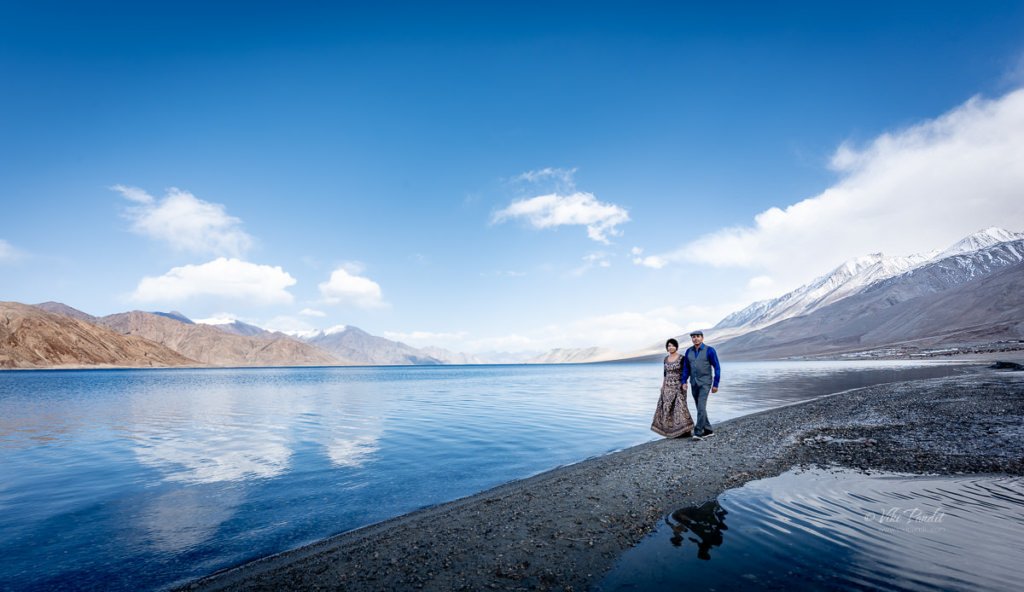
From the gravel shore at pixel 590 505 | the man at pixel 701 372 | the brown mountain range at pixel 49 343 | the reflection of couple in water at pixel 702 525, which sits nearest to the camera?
the gravel shore at pixel 590 505

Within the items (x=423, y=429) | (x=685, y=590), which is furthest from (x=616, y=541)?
(x=423, y=429)

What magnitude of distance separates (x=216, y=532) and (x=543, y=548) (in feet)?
22.8

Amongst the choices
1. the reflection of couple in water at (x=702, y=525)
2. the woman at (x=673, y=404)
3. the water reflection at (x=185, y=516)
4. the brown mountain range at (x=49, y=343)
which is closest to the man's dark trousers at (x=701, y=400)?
the woman at (x=673, y=404)

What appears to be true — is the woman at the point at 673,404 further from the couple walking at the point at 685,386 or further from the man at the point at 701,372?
the man at the point at 701,372

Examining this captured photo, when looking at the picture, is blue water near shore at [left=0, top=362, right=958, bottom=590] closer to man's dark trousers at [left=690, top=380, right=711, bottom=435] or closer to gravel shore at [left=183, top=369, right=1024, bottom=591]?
gravel shore at [left=183, top=369, right=1024, bottom=591]

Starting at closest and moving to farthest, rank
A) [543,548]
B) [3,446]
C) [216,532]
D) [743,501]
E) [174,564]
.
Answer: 1. [543,548]
2. [174,564]
3. [743,501]
4. [216,532]
5. [3,446]

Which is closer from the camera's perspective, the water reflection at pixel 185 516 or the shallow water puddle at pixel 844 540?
the shallow water puddle at pixel 844 540

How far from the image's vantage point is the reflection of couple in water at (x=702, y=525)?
6.79 meters

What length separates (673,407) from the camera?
15969 mm

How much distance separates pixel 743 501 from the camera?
340 inches

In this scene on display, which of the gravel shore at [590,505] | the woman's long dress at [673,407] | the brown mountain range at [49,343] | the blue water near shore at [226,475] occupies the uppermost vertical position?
the brown mountain range at [49,343]

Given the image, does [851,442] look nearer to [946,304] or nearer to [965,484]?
[965,484]

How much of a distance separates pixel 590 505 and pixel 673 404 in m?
8.21

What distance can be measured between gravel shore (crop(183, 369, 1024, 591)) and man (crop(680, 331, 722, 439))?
1028 mm
